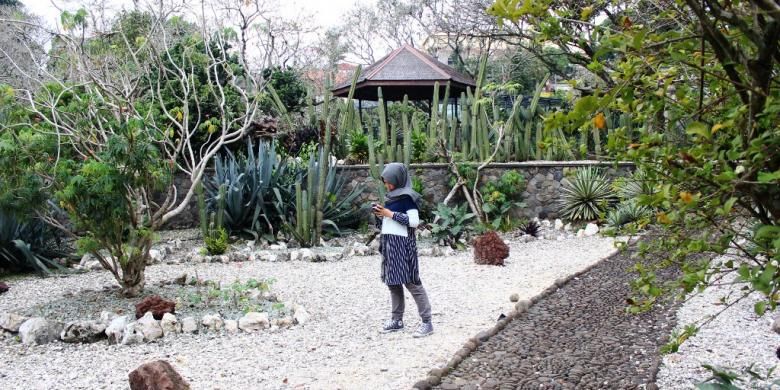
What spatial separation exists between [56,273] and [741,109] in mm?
7686

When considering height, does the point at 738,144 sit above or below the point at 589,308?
above

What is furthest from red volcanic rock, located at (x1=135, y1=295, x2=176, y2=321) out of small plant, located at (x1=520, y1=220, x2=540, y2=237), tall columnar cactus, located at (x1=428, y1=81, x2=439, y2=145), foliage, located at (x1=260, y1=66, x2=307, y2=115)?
foliage, located at (x1=260, y1=66, x2=307, y2=115)

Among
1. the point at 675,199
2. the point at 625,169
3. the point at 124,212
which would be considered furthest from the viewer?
the point at 625,169

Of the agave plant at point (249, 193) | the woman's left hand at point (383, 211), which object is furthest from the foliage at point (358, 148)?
the woman's left hand at point (383, 211)

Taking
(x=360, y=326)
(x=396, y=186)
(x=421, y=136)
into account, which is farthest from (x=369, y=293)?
(x=421, y=136)

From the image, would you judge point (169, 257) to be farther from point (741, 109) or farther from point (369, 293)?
point (741, 109)

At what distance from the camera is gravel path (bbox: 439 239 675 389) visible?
365 centimetres

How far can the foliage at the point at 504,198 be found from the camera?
1003 cm

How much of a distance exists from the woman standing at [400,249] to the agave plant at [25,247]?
4.70 meters

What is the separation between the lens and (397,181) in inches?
191

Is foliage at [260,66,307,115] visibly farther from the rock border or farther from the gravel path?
the gravel path

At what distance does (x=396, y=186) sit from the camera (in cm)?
489

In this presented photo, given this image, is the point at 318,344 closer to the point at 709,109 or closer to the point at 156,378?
the point at 156,378

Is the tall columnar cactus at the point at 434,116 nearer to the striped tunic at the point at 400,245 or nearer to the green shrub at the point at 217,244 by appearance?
the green shrub at the point at 217,244
